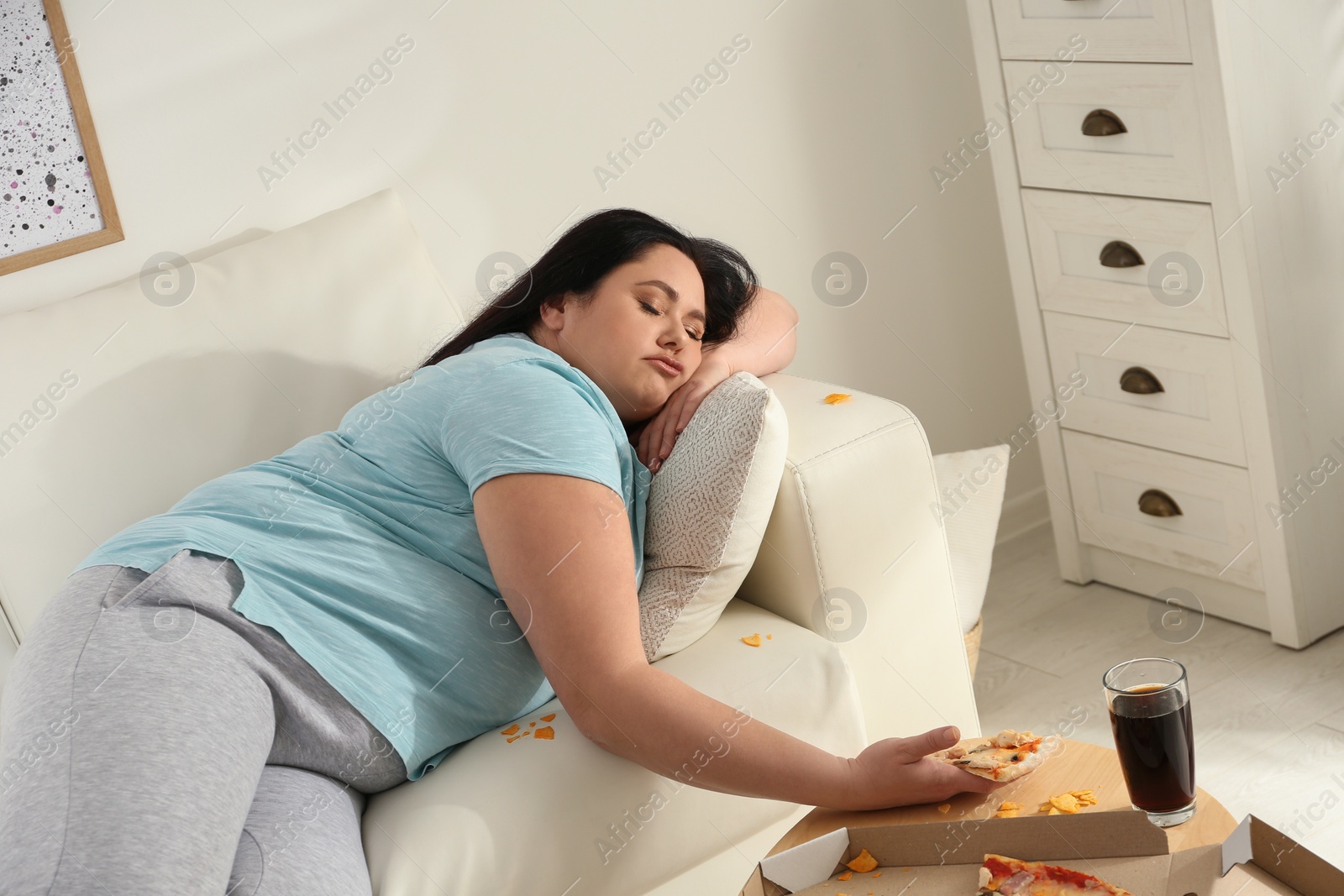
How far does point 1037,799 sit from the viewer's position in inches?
39.4

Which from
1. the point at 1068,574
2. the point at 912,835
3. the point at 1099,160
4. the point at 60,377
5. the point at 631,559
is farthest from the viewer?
the point at 1068,574

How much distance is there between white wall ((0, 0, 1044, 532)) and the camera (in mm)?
1800

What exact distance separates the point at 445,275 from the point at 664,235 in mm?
674

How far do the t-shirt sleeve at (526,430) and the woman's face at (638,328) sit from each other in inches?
5.9

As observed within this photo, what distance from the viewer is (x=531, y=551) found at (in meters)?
1.15

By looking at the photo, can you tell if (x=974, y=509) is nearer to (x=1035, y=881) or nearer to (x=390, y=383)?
(x=390, y=383)

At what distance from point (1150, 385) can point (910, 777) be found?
126 centimetres

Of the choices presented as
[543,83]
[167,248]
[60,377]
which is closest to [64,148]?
[167,248]

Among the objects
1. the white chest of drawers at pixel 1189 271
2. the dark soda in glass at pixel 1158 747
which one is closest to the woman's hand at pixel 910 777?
the dark soda in glass at pixel 1158 747

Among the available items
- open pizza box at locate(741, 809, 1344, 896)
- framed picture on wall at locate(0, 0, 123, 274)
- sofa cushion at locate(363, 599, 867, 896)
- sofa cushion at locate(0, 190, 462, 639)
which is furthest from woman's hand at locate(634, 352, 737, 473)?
framed picture on wall at locate(0, 0, 123, 274)

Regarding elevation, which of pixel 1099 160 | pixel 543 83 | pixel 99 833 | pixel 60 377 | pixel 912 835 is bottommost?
pixel 912 835

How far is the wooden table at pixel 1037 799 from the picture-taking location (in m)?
0.98

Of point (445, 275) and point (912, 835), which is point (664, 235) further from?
point (912, 835)

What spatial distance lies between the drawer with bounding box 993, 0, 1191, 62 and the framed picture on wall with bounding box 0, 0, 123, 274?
149 centimetres
